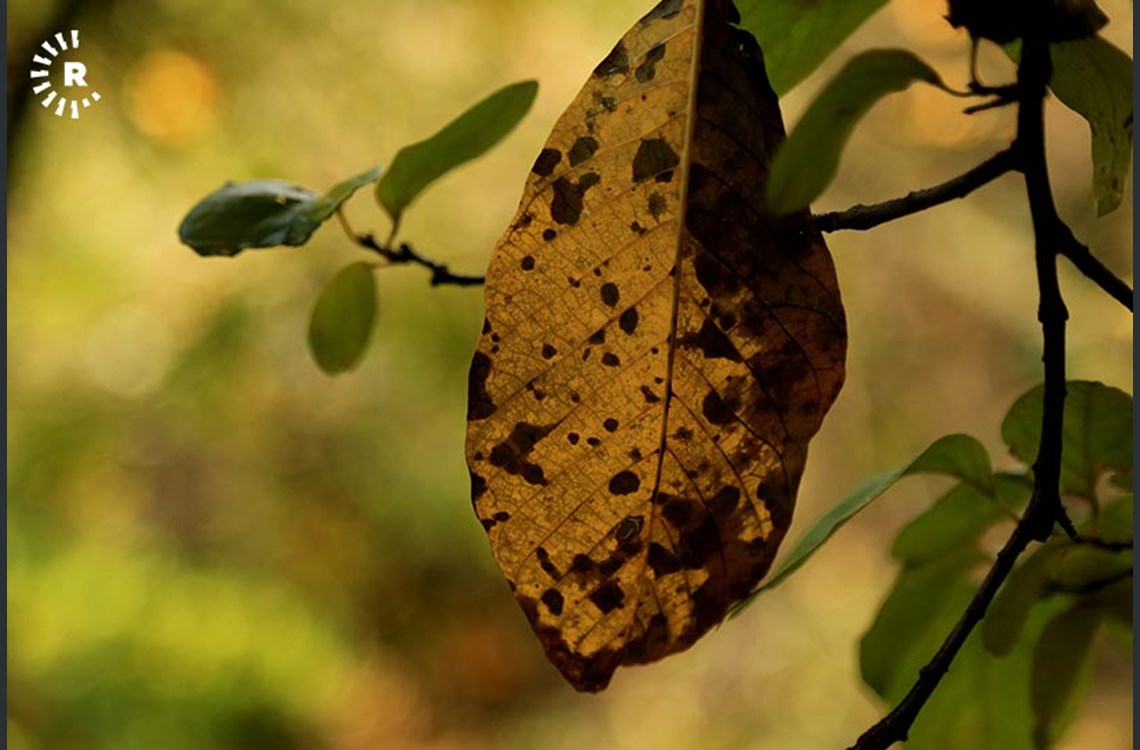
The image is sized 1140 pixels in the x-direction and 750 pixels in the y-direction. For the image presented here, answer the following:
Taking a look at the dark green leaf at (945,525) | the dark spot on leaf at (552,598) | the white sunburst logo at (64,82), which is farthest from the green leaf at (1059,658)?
the white sunburst logo at (64,82)

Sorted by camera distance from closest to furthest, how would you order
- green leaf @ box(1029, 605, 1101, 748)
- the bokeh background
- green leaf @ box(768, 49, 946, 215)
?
1. green leaf @ box(768, 49, 946, 215)
2. green leaf @ box(1029, 605, 1101, 748)
3. the bokeh background

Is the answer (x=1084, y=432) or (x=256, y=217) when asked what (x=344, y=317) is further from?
(x=1084, y=432)

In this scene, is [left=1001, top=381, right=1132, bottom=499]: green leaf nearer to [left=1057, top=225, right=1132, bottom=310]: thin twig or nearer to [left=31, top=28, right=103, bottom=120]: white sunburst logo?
[left=1057, top=225, right=1132, bottom=310]: thin twig

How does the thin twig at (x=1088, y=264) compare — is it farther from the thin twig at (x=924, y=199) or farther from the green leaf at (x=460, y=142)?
the green leaf at (x=460, y=142)

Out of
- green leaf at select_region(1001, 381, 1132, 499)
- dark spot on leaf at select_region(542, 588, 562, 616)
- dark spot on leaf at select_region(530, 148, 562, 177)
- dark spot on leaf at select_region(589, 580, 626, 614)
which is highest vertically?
dark spot on leaf at select_region(530, 148, 562, 177)

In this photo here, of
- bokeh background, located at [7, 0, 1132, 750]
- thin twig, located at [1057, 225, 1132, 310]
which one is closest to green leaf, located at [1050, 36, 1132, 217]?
thin twig, located at [1057, 225, 1132, 310]

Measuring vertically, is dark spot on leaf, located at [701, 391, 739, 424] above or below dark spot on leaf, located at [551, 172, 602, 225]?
below

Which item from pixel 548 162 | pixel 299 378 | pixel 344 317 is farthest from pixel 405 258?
pixel 299 378

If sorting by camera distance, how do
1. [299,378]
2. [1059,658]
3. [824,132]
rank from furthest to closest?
[299,378], [1059,658], [824,132]
